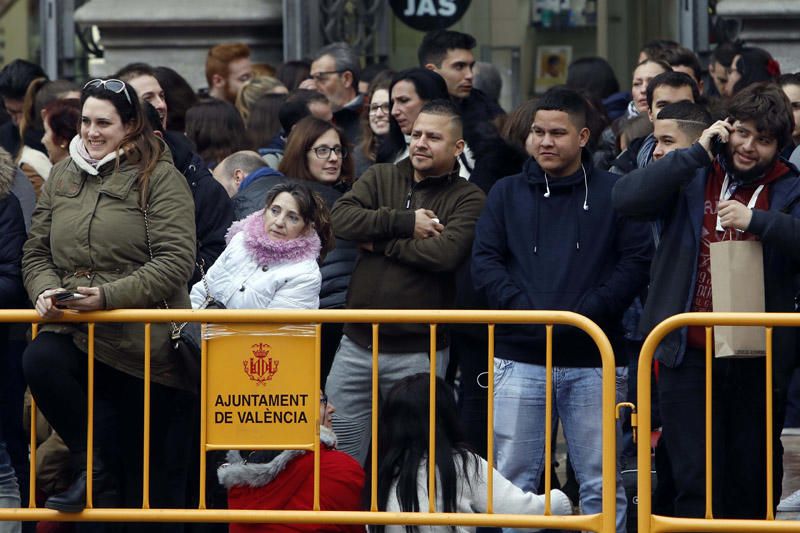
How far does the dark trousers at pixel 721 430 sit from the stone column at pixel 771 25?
583cm

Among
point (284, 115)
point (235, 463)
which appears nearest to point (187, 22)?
point (284, 115)

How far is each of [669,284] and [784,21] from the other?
591 centimetres

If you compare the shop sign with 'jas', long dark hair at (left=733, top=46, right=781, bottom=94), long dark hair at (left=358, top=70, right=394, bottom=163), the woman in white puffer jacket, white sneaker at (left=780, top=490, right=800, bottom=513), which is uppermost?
the shop sign with 'jas'

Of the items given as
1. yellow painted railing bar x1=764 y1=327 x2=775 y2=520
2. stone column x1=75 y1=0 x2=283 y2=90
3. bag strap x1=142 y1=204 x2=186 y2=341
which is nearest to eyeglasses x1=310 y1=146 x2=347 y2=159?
bag strap x1=142 y1=204 x2=186 y2=341

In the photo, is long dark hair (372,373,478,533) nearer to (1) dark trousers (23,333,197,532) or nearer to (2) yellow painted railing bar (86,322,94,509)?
(1) dark trousers (23,333,197,532)

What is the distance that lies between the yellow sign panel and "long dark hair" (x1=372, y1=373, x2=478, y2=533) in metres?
0.31

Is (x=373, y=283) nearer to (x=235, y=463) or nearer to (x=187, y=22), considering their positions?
(x=235, y=463)

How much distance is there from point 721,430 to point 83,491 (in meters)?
2.51

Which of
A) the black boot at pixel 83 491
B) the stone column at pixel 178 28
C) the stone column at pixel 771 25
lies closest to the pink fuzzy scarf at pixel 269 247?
the black boot at pixel 83 491

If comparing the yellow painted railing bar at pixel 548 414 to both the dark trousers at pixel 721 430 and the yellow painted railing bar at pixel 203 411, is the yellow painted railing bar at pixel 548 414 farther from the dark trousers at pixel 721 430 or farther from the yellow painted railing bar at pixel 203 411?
the yellow painted railing bar at pixel 203 411

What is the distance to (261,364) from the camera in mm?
6793

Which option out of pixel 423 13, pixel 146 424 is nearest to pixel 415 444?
pixel 146 424

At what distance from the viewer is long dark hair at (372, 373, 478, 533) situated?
6738 millimetres

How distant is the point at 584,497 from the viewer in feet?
23.4
